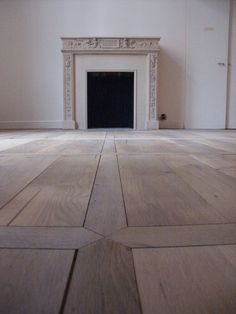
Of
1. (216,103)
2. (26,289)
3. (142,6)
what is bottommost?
(26,289)

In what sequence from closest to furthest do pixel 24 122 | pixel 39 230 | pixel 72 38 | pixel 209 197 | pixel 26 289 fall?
pixel 26 289, pixel 39 230, pixel 209 197, pixel 72 38, pixel 24 122

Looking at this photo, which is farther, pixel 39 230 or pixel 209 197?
pixel 209 197

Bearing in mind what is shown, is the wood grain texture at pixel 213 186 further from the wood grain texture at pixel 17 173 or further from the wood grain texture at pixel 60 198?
the wood grain texture at pixel 17 173

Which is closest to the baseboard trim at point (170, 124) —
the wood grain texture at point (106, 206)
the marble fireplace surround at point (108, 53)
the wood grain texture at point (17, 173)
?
the marble fireplace surround at point (108, 53)

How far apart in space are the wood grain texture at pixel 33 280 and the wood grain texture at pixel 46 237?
0.03 meters

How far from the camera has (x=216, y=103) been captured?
633 cm

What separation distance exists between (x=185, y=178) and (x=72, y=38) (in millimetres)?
5164

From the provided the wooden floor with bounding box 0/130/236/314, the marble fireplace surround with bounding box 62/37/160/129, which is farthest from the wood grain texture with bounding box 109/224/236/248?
the marble fireplace surround with bounding box 62/37/160/129

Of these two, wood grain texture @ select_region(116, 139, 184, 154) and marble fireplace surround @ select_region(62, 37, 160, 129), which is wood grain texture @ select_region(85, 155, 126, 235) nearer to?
wood grain texture @ select_region(116, 139, 184, 154)

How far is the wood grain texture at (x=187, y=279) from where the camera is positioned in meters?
0.39

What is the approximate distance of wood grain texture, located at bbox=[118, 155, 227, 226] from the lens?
0.72 m

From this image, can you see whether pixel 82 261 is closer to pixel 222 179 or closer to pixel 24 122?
pixel 222 179

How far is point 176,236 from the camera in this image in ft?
2.01

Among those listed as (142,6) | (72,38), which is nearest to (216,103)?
(142,6)
